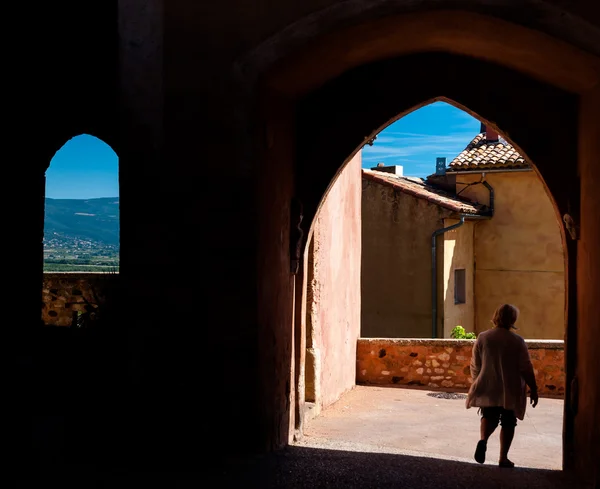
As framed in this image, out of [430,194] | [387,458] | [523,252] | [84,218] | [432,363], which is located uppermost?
[430,194]

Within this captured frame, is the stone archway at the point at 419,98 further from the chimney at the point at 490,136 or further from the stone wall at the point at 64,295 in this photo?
the chimney at the point at 490,136

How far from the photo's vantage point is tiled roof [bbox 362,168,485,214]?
1605cm

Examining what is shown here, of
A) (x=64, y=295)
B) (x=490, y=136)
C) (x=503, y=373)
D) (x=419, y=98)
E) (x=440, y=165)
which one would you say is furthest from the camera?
(x=440, y=165)

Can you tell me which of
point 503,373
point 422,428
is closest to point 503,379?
point 503,373

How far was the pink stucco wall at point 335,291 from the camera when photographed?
8.73m

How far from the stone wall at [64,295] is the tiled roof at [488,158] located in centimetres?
906

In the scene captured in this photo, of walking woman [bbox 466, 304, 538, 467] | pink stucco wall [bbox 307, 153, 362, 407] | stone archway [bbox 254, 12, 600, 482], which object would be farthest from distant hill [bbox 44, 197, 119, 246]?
walking woman [bbox 466, 304, 538, 467]

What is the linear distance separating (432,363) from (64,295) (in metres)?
6.02

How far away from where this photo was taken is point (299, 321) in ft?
23.1

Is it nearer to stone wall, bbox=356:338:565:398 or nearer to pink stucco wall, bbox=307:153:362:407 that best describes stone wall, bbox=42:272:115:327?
pink stucco wall, bbox=307:153:362:407

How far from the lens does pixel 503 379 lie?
558cm

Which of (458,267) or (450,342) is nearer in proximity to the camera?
(450,342)

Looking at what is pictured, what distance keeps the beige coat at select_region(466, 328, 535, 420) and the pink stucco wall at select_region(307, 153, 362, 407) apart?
317 centimetres

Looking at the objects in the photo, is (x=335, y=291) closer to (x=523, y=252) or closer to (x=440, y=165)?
(x=523, y=252)
